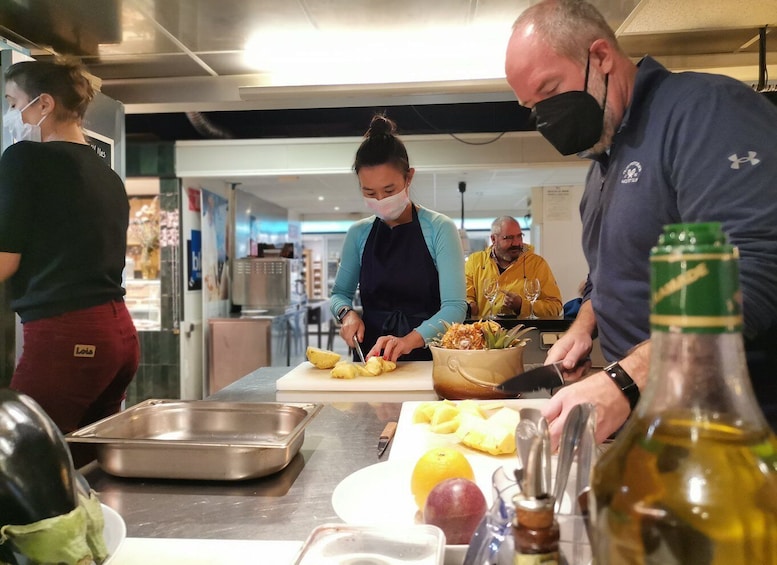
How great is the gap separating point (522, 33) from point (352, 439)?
1.03 m

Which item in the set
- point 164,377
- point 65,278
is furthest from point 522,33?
point 164,377

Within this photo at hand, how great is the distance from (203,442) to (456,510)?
53cm

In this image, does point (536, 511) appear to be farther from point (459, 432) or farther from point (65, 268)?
point (65, 268)

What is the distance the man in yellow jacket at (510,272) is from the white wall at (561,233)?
2.22 meters

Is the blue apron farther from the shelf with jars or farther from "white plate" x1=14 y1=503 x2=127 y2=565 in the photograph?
the shelf with jars

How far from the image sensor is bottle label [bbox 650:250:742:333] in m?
0.34

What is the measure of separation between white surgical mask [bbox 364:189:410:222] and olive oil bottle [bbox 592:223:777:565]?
195 cm

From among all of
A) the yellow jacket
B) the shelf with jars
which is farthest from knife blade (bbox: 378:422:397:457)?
the shelf with jars

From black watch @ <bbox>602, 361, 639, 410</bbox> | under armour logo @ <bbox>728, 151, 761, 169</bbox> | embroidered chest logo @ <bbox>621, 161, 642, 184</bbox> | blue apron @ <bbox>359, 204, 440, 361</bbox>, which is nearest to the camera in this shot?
black watch @ <bbox>602, 361, 639, 410</bbox>

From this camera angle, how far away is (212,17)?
2641 millimetres

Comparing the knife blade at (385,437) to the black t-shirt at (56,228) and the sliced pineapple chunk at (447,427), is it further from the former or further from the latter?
the black t-shirt at (56,228)

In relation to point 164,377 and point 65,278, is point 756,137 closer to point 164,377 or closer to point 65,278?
point 65,278

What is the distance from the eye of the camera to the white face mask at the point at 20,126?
2.28m

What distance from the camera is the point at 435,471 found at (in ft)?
2.65
